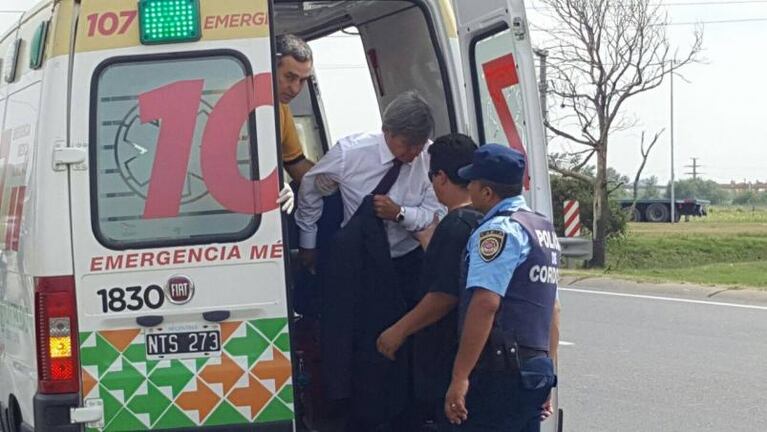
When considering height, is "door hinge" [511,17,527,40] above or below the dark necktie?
above

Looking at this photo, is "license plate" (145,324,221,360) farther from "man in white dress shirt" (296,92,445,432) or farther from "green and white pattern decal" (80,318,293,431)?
"man in white dress shirt" (296,92,445,432)

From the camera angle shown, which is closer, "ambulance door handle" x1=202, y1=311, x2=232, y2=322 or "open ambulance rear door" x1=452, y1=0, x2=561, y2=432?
"ambulance door handle" x1=202, y1=311, x2=232, y2=322

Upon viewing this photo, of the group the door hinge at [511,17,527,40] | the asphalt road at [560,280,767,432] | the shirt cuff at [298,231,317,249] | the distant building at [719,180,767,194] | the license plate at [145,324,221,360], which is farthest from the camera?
the distant building at [719,180,767,194]

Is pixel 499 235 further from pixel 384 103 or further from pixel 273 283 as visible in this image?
pixel 384 103

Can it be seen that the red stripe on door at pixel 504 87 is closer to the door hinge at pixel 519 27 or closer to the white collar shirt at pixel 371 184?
the door hinge at pixel 519 27

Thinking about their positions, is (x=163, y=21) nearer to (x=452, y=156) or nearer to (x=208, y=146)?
(x=208, y=146)

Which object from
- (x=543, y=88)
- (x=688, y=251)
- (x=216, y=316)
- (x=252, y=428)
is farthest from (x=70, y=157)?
(x=688, y=251)

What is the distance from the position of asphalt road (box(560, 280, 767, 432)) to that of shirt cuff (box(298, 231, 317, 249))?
3665mm

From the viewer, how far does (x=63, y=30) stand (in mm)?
4574

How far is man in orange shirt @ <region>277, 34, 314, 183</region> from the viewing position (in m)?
5.46

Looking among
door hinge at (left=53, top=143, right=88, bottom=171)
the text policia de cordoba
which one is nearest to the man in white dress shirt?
the text policia de cordoba

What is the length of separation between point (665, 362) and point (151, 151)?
7.81m

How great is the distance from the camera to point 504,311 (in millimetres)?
4516

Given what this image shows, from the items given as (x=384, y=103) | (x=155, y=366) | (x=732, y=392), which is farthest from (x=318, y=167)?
(x=732, y=392)
